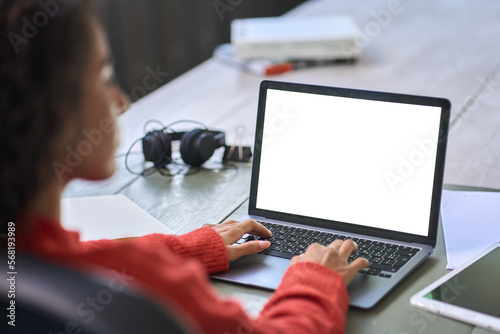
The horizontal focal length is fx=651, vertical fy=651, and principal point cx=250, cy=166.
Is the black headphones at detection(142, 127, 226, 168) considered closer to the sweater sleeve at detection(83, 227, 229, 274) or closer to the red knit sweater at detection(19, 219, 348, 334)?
the sweater sleeve at detection(83, 227, 229, 274)

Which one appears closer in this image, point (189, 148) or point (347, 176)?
point (347, 176)

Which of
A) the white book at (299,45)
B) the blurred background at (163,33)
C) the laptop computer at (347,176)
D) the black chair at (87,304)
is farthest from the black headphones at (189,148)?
the blurred background at (163,33)

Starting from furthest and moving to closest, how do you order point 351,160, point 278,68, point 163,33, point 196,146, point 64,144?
point 163,33
point 278,68
point 196,146
point 351,160
point 64,144

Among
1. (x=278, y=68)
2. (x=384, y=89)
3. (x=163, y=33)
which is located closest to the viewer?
(x=384, y=89)

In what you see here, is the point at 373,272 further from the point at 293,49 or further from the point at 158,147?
the point at 293,49

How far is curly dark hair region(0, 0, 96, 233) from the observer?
1.93ft

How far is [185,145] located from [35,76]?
2.91 feet

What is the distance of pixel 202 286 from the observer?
2.23 ft

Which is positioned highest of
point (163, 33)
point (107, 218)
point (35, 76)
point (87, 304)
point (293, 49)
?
point (35, 76)

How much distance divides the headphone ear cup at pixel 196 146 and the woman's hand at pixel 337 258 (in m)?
0.55

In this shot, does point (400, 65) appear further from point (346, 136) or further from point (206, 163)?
point (346, 136)

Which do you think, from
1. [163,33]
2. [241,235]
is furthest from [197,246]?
[163,33]

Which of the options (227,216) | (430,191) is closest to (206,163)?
(227,216)

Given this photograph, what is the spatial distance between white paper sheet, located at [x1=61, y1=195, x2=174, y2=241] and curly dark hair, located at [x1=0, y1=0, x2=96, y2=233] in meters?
0.52
